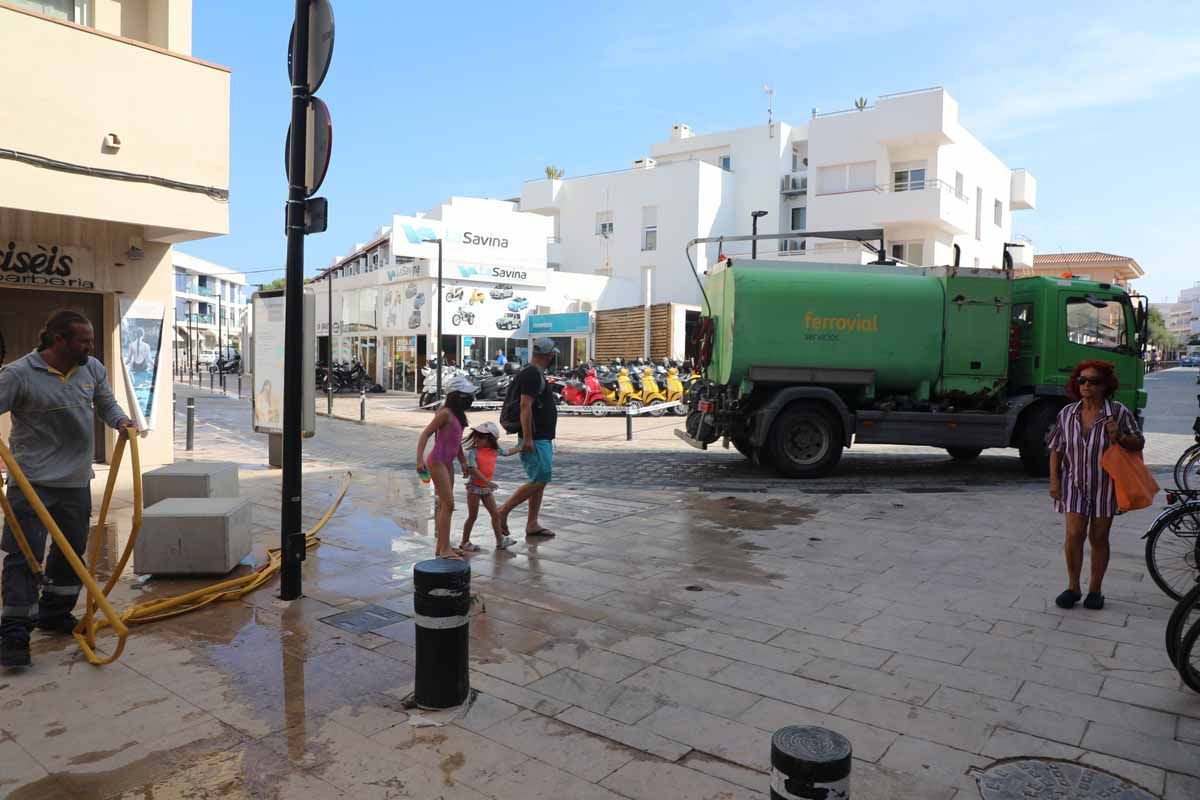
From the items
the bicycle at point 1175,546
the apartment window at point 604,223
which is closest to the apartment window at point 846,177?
the apartment window at point 604,223

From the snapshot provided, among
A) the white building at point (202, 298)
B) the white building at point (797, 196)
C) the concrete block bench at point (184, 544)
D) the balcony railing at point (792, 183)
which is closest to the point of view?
the concrete block bench at point (184, 544)

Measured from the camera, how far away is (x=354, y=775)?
328 centimetres

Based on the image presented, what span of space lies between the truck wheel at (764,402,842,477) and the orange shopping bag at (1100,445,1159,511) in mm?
6103

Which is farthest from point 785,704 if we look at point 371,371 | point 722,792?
point 371,371

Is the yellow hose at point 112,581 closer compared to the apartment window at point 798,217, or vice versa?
the yellow hose at point 112,581

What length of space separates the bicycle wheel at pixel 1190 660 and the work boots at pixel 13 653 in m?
5.91

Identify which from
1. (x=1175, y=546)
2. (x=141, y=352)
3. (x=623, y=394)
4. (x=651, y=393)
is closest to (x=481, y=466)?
(x=1175, y=546)

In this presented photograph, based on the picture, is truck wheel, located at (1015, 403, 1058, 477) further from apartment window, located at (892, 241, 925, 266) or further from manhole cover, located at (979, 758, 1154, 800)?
apartment window, located at (892, 241, 925, 266)

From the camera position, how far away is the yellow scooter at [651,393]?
24422 mm

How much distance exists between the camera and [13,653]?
430cm

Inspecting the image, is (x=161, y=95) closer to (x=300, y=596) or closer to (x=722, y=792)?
(x=300, y=596)

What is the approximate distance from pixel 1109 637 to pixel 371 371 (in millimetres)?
34237

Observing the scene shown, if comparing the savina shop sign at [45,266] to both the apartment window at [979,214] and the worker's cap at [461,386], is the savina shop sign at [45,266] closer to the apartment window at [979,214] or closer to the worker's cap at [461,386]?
the worker's cap at [461,386]

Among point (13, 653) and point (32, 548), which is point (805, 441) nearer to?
point (32, 548)
